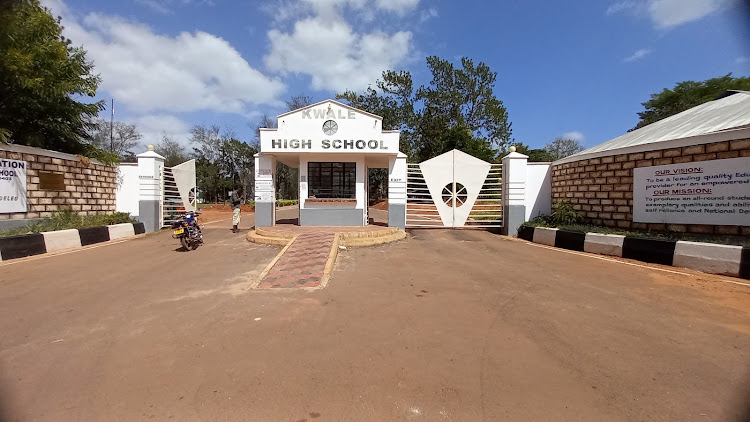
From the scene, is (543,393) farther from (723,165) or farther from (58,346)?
(723,165)

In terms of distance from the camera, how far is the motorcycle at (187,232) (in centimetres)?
802

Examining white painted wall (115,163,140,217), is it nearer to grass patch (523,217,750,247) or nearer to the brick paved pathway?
the brick paved pathway

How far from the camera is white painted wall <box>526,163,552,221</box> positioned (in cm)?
1123

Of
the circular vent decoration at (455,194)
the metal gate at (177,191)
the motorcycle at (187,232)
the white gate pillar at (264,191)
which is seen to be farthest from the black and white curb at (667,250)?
the metal gate at (177,191)

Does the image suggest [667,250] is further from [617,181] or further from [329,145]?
[329,145]

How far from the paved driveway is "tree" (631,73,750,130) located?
91.3 feet

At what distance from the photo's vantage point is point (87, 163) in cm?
1026

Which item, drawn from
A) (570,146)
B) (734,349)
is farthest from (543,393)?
(570,146)

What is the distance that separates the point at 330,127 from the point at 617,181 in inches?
319

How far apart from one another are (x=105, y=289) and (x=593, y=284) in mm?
7353

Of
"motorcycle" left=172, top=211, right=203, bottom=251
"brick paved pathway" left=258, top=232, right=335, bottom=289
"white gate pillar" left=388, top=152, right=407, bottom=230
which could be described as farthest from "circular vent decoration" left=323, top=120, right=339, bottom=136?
"motorcycle" left=172, top=211, right=203, bottom=251

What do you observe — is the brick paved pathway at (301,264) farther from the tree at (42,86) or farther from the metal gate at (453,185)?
the tree at (42,86)

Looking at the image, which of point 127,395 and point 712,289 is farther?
point 712,289

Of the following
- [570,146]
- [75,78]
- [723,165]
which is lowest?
[723,165]
